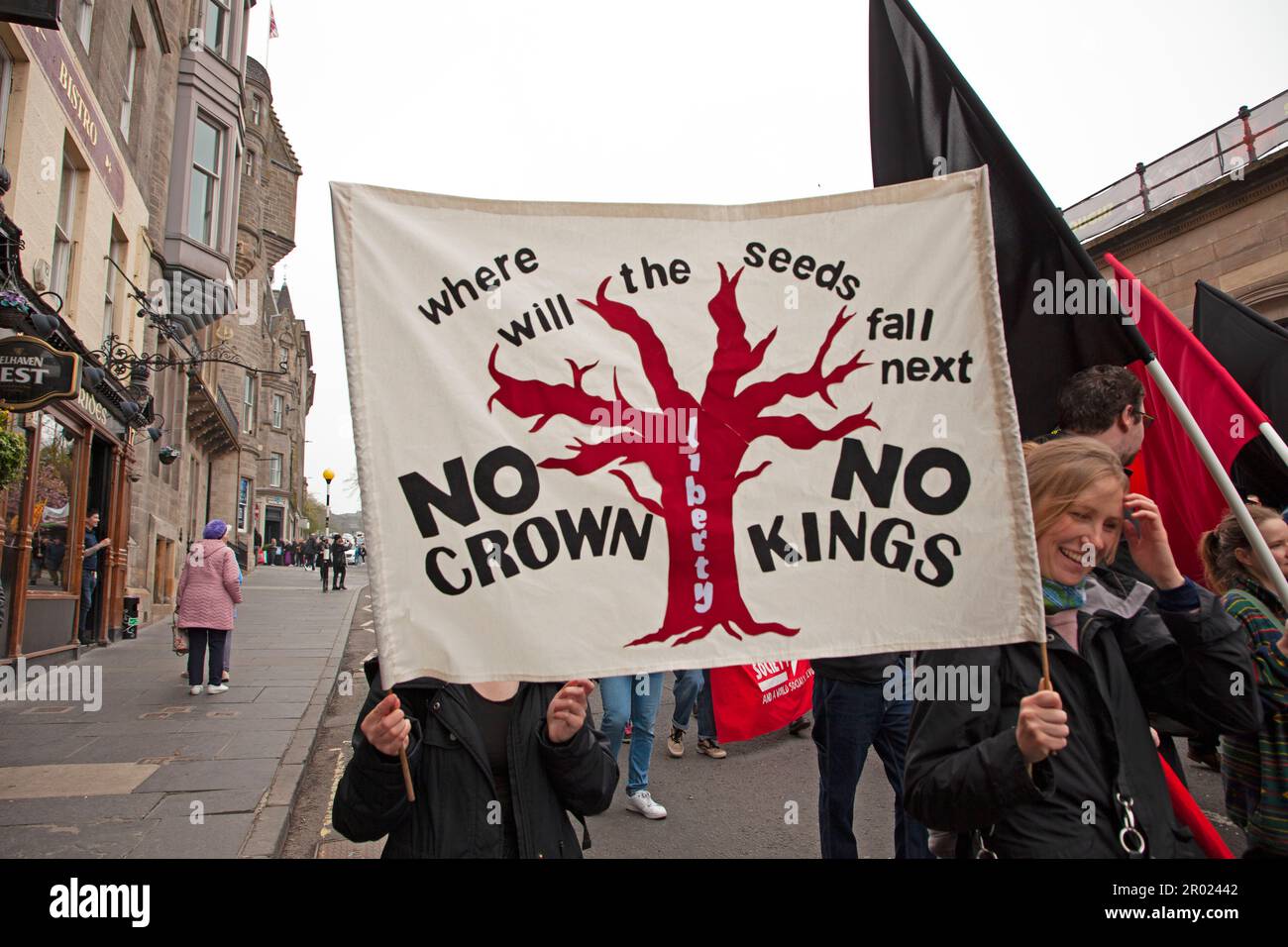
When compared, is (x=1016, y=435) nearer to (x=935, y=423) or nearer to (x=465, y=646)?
(x=935, y=423)

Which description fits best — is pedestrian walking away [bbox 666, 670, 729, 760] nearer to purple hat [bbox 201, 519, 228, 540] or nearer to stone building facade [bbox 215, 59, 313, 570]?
purple hat [bbox 201, 519, 228, 540]

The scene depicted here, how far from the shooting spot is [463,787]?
7.66 feet

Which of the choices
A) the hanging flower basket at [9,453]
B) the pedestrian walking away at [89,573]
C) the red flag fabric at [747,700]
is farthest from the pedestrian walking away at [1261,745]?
the pedestrian walking away at [89,573]

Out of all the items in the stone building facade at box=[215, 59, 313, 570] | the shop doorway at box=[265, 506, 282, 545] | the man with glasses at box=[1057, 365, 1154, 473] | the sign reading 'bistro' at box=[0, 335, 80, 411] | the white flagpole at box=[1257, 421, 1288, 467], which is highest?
the stone building facade at box=[215, 59, 313, 570]

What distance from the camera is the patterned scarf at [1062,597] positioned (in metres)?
2.22

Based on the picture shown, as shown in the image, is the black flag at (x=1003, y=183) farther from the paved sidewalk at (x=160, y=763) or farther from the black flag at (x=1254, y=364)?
the paved sidewalk at (x=160, y=763)

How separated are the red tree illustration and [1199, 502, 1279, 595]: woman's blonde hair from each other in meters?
1.83

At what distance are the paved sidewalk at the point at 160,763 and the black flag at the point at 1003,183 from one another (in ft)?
14.6

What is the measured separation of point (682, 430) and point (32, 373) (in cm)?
798

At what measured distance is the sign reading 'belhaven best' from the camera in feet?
7.22

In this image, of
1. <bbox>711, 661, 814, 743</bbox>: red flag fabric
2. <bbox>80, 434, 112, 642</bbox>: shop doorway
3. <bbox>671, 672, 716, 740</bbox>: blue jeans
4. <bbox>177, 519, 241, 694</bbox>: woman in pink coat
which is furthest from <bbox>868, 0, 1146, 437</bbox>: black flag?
<bbox>80, 434, 112, 642</bbox>: shop doorway

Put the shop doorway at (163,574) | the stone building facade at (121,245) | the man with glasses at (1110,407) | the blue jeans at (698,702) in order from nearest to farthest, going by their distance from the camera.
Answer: the man with glasses at (1110,407), the blue jeans at (698,702), the stone building facade at (121,245), the shop doorway at (163,574)

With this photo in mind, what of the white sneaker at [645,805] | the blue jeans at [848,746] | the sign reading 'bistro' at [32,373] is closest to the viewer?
the blue jeans at [848,746]

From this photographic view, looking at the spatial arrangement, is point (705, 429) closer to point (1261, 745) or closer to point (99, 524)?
point (1261, 745)
